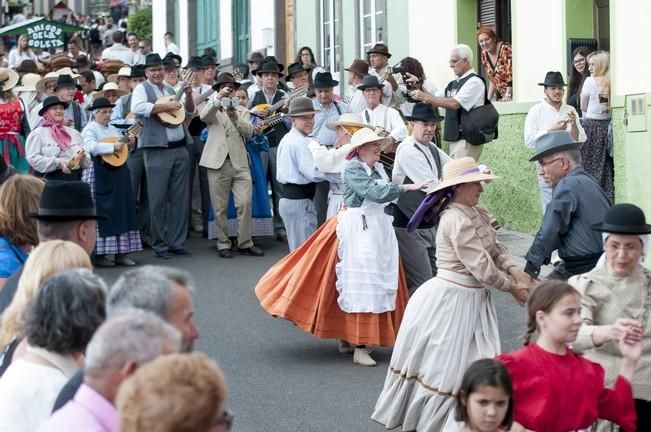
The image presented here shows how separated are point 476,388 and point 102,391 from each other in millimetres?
2008

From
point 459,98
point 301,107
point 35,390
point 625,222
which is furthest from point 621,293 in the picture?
point 459,98

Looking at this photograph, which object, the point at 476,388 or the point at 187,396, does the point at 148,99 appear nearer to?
the point at 476,388

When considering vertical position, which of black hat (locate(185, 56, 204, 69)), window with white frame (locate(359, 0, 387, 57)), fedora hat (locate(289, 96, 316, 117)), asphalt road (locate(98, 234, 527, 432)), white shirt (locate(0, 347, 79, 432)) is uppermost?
window with white frame (locate(359, 0, 387, 57))

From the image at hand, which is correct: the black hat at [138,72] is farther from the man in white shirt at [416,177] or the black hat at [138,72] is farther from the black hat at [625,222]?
the black hat at [625,222]

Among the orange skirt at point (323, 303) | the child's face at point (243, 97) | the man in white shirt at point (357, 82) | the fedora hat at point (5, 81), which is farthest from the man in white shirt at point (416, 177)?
the fedora hat at point (5, 81)

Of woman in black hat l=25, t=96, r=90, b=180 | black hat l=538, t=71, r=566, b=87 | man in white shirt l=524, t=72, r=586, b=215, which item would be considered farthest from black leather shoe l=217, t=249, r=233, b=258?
black hat l=538, t=71, r=566, b=87

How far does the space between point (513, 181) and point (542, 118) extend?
199 centimetres

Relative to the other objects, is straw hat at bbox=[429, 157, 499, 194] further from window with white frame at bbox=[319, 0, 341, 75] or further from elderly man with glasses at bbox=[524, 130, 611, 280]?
window with white frame at bbox=[319, 0, 341, 75]

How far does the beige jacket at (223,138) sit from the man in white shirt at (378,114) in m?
2.01

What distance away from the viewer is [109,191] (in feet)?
47.5

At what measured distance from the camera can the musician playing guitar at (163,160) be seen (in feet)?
47.8

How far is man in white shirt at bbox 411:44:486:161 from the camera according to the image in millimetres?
13633

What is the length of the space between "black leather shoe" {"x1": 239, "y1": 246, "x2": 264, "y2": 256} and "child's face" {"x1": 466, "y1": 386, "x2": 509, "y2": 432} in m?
9.74

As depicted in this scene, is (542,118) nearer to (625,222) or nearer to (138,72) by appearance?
(138,72)
